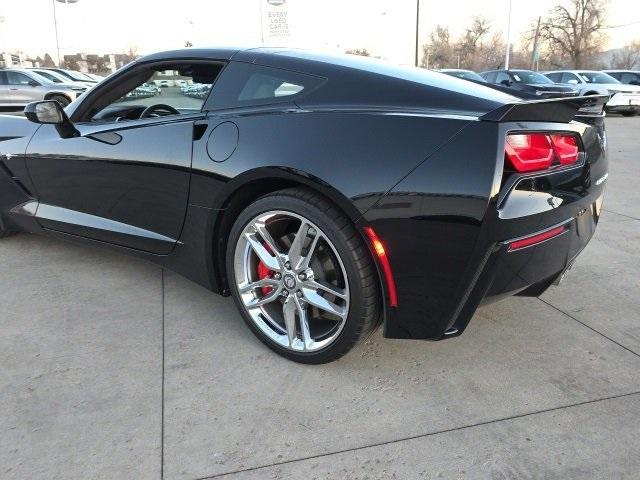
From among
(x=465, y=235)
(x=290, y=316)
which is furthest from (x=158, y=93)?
(x=465, y=235)

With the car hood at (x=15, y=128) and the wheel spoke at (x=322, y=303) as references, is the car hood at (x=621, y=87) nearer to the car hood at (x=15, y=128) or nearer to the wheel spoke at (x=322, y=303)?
the car hood at (x=15, y=128)

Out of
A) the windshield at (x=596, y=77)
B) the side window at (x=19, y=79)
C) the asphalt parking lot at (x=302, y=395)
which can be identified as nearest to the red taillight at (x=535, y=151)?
the asphalt parking lot at (x=302, y=395)

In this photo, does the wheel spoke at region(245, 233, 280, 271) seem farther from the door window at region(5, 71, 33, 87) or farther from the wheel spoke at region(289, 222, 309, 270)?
the door window at region(5, 71, 33, 87)

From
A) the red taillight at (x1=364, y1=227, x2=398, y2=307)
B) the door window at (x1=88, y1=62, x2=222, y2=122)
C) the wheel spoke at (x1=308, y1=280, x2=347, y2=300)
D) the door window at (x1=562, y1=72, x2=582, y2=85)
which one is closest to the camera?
the red taillight at (x1=364, y1=227, x2=398, y2=307)

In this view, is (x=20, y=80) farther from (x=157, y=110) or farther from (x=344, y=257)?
(x=344, y=257)

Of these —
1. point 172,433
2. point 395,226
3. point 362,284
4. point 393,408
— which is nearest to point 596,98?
point 395,226

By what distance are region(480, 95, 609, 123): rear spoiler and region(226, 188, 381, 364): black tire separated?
2.21 feet

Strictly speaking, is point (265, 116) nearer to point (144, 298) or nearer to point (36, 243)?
point (144, 298)

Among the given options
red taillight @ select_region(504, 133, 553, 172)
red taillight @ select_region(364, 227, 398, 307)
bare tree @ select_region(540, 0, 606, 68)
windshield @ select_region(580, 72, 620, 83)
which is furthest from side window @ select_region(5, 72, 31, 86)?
bare tree @ select_region(540, 0, 606, 68)

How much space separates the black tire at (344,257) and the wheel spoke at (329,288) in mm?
72

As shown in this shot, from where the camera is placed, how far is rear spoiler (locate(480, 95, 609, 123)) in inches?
74.4

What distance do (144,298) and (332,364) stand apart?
1.32 metres

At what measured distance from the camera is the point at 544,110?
199cm

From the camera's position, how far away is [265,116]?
2.36 meters
